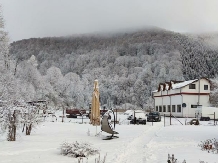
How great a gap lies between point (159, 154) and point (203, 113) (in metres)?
31.4

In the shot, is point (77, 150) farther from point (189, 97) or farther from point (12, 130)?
point (189, 97)

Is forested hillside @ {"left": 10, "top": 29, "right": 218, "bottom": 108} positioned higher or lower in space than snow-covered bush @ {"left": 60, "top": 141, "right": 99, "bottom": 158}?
higher

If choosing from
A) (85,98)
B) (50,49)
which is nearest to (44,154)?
(85,98)

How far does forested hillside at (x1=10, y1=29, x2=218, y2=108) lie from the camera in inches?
3265

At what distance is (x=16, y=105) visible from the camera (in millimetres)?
14141

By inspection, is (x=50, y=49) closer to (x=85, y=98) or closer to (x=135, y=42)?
(x=135, y=42)

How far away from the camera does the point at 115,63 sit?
126250 millimetres

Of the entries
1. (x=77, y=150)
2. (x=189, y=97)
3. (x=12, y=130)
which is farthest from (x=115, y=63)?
(x=77, y=150)

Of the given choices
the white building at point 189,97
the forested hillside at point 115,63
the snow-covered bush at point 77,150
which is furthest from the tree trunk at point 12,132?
the forested hillside at point 115,63

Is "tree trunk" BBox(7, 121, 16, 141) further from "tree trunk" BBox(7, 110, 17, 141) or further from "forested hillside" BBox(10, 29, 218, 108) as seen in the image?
"forested hillside" BBox(10, 29, 218, 108)

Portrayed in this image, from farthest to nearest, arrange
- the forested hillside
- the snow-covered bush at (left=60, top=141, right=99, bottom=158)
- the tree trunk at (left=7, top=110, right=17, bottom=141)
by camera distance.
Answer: the forested hillside, the tree trunk at (left=7, top=110, right=17, bottom=141), the snow-covered bush at (left=60, top=141, right=99, bottom=158)

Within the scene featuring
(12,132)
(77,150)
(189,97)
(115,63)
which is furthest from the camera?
(115,63)

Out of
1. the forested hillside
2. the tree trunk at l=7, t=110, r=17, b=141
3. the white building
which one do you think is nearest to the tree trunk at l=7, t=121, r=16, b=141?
the tree trunk at l=7, t=110, r=17, b=141

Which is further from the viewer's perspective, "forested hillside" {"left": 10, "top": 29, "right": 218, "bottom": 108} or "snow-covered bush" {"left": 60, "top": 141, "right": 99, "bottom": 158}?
"forested hillside" {"left": 10, "top": 29, "right": 218, "bottom": 108}
